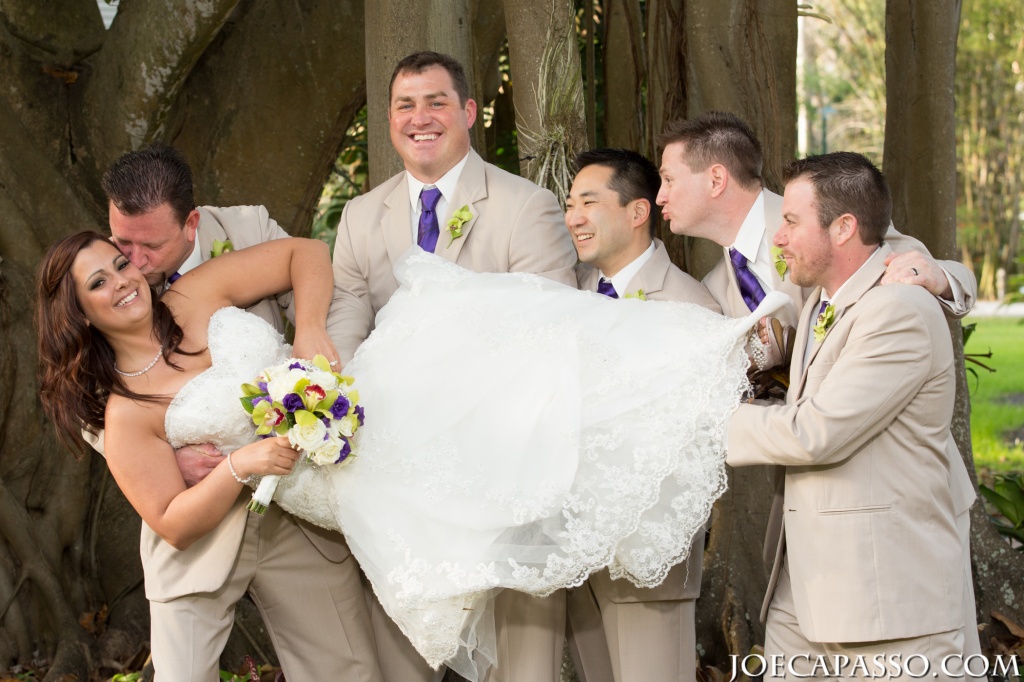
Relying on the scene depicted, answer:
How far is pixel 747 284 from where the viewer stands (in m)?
3.44

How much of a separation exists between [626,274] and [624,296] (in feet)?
0.28

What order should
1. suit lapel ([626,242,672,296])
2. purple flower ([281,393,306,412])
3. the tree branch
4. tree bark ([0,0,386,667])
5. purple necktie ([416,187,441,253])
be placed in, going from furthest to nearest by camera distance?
the tree branch
tree bark ([0,0,386,667])
purple necktie ([416,187,441,253])
suit lapel ([626,242,672,296])
purple flower ([281,393,306,412])

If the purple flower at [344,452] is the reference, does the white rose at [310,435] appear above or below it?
above

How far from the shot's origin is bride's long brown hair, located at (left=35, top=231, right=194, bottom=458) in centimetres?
305

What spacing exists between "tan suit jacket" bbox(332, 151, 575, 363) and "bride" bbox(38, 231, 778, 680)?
380mm

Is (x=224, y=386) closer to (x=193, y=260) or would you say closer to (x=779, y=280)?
(x=193, y=260)

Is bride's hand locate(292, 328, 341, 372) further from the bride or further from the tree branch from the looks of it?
the tree branch

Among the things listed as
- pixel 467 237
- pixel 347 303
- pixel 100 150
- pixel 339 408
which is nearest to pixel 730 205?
pixel 467 237

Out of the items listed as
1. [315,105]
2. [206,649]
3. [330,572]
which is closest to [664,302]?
[330,572]

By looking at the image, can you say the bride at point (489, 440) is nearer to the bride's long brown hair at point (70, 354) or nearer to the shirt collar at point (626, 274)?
the bride's long brown hair at point (70, 354)

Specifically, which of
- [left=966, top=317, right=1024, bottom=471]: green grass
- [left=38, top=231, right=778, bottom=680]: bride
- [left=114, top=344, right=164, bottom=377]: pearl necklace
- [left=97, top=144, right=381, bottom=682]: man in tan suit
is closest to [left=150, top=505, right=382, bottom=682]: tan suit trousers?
[left=97, top=144, right=381, bottom=682]: man in tan suit

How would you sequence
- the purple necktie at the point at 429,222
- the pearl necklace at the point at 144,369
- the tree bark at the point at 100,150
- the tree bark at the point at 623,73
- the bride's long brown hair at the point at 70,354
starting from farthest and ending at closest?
the tree bark at the point at 623,73 < the tree bark at the point at 100,150 < the purple necktie at the point at 429,222 < the pearl necklace at the point at 144,369 < the bride's long brown hair at the point at 70,354

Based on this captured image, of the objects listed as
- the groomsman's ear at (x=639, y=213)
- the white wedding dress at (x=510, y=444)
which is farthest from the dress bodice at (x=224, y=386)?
the groomsman's ear at (x=639, y=213)

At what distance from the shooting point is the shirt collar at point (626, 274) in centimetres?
356
